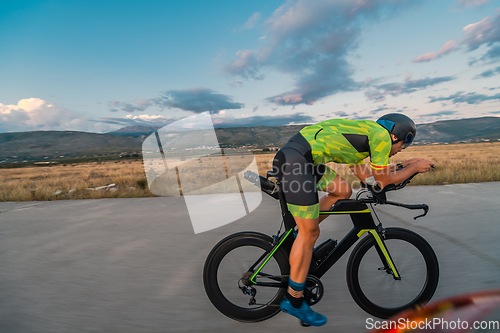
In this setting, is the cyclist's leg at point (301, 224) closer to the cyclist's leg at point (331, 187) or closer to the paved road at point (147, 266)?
the paved road at point (147, 266)

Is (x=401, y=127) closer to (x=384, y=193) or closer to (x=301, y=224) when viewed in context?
(x=384, y=193)

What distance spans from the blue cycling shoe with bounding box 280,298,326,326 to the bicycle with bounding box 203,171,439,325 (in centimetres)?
10

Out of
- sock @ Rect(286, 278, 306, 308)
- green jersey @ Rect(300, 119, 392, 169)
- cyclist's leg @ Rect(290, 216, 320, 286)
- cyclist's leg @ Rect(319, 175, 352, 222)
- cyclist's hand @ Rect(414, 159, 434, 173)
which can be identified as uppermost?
green jersey @ Rect(300, 119, 392, 169)

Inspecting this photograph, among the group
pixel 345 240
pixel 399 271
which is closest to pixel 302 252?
pixel 345 240

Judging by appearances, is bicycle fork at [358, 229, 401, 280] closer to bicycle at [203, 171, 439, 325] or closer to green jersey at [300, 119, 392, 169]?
bicycle at [203, 171, 439, 325]

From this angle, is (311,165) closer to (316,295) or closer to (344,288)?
(316,295)

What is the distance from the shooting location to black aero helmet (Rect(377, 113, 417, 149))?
2.26 metres

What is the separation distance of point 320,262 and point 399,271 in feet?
2.36

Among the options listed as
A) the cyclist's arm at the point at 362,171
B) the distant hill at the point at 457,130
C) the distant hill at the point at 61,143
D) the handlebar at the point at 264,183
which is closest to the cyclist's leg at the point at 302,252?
the handlebar at the point at 264,183

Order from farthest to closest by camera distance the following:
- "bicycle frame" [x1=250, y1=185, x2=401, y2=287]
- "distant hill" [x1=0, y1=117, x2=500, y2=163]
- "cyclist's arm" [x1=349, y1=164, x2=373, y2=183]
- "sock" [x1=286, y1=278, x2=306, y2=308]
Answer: "distant hill" [x1=0, y1=117, x2=500, y2=163] → "cyclist's arm" [x1=349, y1=164, x2=373, y2=183] → "bicycle frame" [x1=250, y1=185, x2=401, y2=287] → "sock" [x1=286, y1=278, x2=306, y2=308]

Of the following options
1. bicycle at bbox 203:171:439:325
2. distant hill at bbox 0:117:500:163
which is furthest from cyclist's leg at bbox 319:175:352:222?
distant hill at bbox 0:117:500:163

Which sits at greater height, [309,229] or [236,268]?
[309,229]

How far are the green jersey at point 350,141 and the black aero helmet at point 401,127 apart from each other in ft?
0.37

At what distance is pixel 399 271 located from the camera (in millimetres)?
2441
